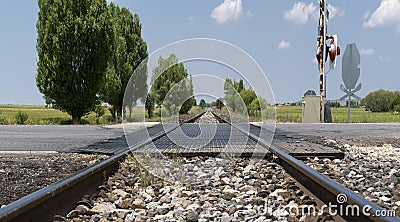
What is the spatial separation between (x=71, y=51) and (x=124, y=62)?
18.7 ft

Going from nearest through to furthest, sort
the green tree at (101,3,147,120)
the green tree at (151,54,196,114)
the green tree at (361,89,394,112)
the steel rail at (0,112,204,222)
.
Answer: the steel rail at (0,112,204,222) < the green tree at (151,54,196,114) < the green tree at (101,3,147,120) < the green tree at (361,89,394,112)

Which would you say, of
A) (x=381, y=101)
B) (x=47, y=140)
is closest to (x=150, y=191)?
(x=47, y=140)

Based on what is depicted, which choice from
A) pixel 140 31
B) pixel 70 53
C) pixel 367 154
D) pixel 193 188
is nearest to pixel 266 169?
pixel 193 188

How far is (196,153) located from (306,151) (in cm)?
150

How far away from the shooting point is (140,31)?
84.2ft

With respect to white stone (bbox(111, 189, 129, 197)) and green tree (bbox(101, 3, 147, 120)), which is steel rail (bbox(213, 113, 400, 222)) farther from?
green tree (bbox(101, 3, 147, 120))

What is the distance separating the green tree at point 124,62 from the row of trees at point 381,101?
50414 millimetres

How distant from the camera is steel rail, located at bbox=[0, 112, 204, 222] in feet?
6.90

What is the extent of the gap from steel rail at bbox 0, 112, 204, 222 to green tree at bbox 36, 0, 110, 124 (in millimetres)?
14958

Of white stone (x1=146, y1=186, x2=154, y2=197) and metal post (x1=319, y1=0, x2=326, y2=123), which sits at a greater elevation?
metal post (x1=319, y1=0, x2=326, y2=123)

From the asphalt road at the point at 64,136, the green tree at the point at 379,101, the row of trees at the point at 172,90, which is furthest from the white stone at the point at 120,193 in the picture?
the green tree at the point at 379,101

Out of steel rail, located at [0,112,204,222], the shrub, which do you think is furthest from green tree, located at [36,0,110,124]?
steel rail, located at [0,112,204,222]

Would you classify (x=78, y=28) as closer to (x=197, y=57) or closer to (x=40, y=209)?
(x=197, y=57)

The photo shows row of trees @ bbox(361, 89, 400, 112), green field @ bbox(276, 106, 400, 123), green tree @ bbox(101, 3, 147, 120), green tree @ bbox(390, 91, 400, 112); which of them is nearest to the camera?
green field @ bbox(276, 106, 400, 123)
